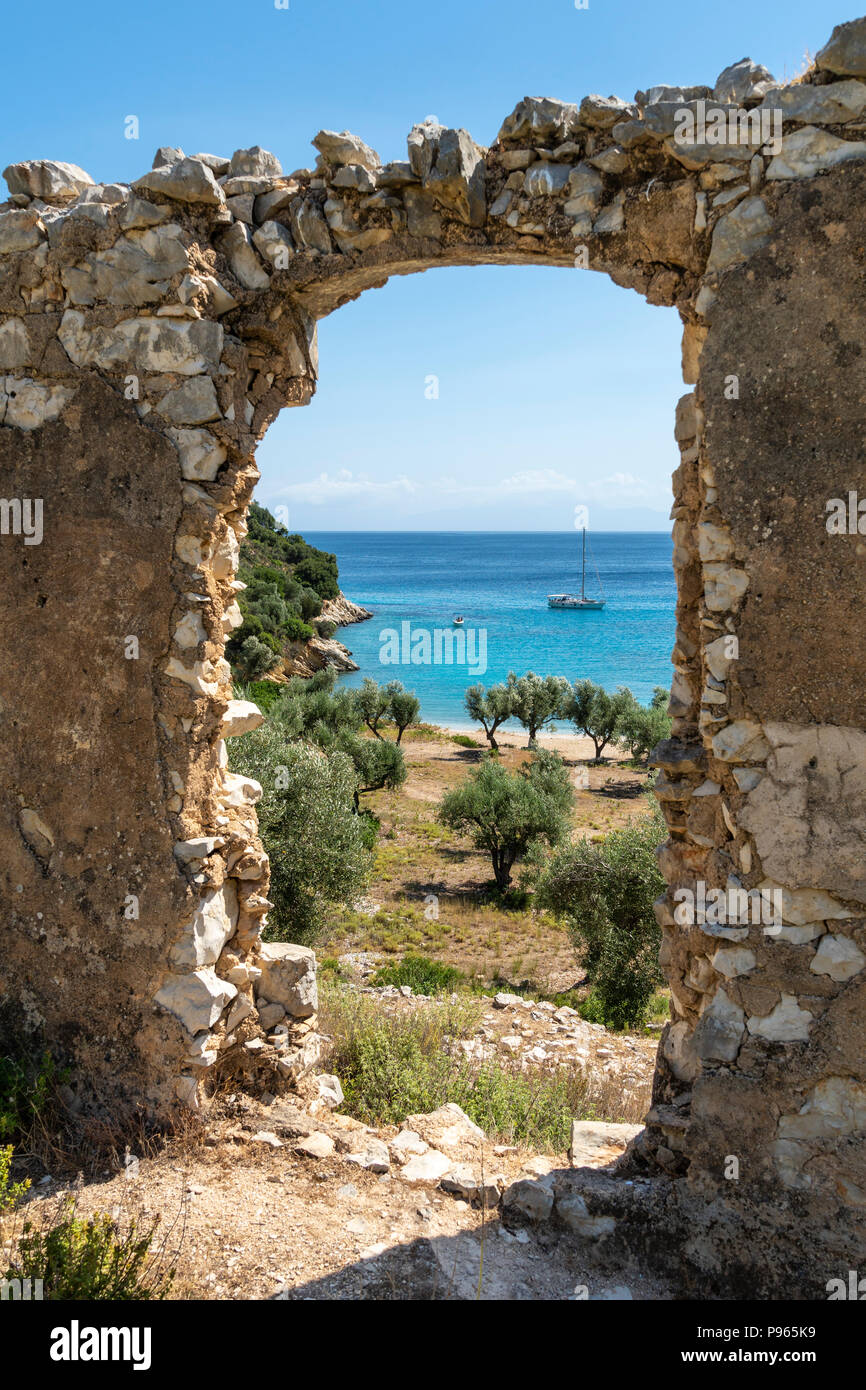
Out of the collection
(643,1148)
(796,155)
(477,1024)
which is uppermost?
(796,155)

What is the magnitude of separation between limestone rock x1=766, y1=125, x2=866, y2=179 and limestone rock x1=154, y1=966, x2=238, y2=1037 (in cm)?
465

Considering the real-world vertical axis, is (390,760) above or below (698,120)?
below

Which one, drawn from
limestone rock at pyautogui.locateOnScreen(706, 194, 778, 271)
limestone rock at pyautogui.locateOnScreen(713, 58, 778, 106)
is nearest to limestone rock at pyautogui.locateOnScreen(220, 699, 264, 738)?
limestone rock at pyautogui.locateOnScreen(706, 194, 778, 271)

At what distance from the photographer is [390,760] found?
76.0 ft

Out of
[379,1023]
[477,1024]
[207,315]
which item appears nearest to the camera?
[207,315]

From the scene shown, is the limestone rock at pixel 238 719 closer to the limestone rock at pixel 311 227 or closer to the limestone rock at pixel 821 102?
the limestone rock at pixel 311 227

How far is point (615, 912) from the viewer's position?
12.2m

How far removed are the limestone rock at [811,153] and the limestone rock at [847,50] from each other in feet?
0.72

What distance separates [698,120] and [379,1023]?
19.4 feet

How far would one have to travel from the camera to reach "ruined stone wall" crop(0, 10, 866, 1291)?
3.57 m

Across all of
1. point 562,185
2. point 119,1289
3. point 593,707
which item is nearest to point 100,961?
point 119,1289

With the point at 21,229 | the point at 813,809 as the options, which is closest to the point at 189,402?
the point at 21,229

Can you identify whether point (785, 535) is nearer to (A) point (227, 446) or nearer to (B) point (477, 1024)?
(A) point (227, 446)

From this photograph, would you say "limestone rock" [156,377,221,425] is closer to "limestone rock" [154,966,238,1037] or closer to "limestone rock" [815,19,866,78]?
"limestone rock" [154,966,238,1037]
